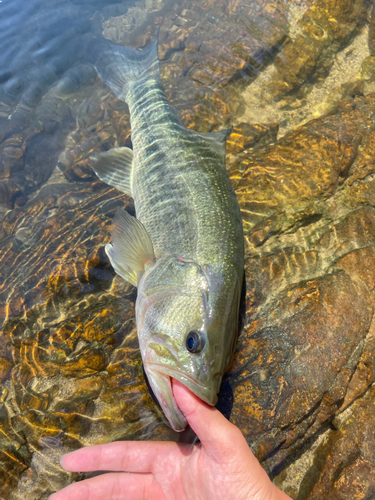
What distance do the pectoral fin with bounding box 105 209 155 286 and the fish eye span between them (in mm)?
1027

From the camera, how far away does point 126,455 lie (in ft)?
8.18

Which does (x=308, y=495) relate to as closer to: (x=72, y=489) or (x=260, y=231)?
(x=72, y=489)

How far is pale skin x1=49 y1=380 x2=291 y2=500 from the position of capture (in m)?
2.02

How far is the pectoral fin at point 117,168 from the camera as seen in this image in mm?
4203

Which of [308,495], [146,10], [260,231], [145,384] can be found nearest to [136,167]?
[260,231]

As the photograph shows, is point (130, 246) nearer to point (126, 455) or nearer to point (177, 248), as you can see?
point (177, 248)

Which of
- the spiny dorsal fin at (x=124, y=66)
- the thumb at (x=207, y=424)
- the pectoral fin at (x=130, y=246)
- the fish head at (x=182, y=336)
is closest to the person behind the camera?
the thumb at (x=207, y=424)

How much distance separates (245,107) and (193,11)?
12.1ft

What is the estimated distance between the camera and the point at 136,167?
399 cm

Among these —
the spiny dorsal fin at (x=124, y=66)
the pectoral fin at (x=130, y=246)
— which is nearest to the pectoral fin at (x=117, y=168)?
the pectoral fin at (x=130, y=246)

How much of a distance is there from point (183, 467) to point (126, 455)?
19.1 inches

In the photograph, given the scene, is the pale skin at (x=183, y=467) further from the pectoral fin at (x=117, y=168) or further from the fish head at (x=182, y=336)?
the pectoral fin at (x=117, y=168)

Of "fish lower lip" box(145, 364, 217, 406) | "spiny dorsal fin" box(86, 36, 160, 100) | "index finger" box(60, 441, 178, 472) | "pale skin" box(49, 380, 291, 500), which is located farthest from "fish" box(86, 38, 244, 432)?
"spiny dorsal fin" box(86, 36, 160, 100)

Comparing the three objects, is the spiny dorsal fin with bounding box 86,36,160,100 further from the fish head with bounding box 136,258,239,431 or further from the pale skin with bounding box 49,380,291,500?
the pale skin with bounding box 49,380,291,500
